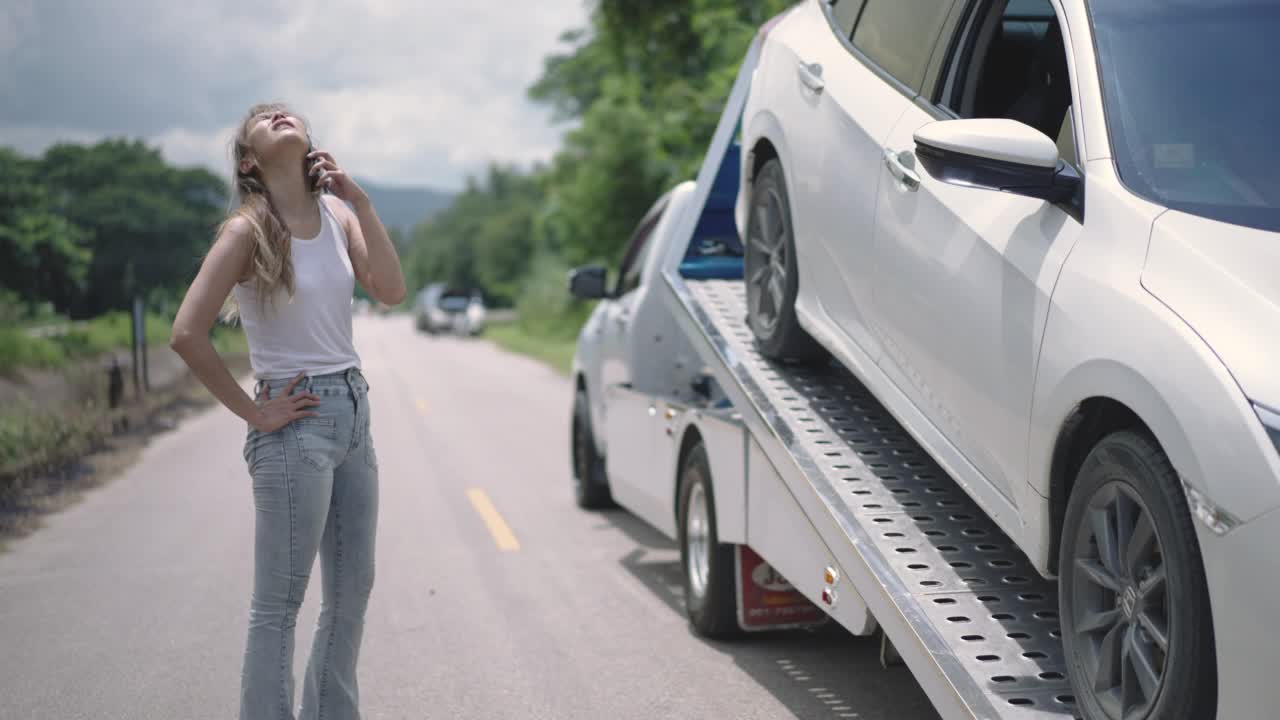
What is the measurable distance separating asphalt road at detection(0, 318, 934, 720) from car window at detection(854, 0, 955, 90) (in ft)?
7.71

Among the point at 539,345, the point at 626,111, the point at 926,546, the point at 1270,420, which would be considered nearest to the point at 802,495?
the point at 926,546

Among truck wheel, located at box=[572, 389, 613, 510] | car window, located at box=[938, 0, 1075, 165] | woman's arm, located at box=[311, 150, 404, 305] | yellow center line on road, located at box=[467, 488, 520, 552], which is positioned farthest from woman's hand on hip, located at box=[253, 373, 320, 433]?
truck wheel, located at box=[572, 389, 613, 510]

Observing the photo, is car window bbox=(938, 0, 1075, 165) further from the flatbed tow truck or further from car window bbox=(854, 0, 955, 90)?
the flatbed tow truck

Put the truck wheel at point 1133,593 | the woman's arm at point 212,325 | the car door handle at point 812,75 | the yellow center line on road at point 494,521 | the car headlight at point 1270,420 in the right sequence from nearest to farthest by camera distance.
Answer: the car headlight at point 1270,420 < the truck wheel at point 1133,593 < the woman's arm at point 212,325 < the car door handle at point 812,75 < the yellow center line on road at point 494,521

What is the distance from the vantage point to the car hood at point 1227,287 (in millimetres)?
2512

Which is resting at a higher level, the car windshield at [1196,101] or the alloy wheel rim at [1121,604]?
the car windshield at [1196,101]

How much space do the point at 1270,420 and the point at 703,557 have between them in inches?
151

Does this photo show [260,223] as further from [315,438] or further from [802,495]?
[802,495]

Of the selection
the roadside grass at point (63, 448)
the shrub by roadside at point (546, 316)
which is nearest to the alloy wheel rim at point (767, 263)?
the roadside grass at point (63, 448)

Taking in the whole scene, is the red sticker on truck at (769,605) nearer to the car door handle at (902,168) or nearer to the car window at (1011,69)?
the car door handle at (902,168)

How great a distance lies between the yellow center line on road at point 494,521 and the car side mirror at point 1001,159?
5376 mm

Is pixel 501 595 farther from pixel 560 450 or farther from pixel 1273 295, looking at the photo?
pixel 560 450

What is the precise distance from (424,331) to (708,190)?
5065 centimetres

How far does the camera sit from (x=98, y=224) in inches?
617
